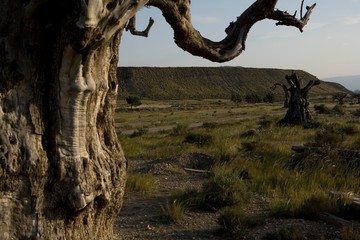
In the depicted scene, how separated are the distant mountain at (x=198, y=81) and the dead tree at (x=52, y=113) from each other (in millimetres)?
112863

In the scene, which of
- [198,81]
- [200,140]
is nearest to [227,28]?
[200,140]

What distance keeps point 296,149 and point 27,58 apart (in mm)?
8669

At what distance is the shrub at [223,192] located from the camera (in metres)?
7.39

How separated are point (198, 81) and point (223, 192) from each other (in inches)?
5197

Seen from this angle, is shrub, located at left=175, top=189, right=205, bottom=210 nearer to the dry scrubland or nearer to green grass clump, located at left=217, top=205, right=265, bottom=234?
the dry scrubland

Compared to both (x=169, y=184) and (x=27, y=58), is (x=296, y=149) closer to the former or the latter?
(x=169, y=184)

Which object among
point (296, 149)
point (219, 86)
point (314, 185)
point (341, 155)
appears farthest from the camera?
point (219, 86)

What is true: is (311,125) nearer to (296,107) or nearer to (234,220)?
(296,107)

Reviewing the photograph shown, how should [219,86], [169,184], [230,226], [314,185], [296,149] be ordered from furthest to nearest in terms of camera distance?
[219,86] → [296,149] → [169,184] → [314,185] → [230,226]

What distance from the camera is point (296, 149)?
1160 centimetres

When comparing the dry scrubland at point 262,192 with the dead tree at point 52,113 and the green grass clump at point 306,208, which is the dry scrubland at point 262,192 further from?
the dead tree at point 52,113

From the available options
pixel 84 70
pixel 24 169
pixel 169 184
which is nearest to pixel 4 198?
pixel 24 169

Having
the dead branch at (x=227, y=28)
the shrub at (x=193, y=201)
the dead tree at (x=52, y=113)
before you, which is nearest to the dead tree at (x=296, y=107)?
the shrub at (x=193, y=201)

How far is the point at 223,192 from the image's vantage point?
744 cm
